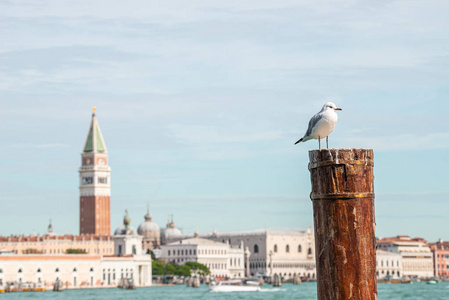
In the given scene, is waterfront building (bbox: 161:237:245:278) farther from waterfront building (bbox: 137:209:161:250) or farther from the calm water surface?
the calm water surface

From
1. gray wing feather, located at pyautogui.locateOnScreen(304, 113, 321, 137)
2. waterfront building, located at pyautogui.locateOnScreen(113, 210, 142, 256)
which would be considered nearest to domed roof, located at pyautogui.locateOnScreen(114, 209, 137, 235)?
waterfront building, located at pyautogui.locateOnScreen(113, 210, 142, 256)

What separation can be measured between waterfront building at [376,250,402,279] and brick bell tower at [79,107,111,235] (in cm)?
3458

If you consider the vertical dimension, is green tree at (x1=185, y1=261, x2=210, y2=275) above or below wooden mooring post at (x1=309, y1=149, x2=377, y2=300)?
above

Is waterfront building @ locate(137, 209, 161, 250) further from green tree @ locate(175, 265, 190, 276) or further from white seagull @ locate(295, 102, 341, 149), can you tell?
white seagull @ locate(295, 102, 341, 149)

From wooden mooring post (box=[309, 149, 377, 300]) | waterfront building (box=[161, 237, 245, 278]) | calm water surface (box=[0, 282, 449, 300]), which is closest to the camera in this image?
wooden mooring post (box=[309, 149, 377, 300])

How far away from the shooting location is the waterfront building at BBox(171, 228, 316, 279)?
12000 cm

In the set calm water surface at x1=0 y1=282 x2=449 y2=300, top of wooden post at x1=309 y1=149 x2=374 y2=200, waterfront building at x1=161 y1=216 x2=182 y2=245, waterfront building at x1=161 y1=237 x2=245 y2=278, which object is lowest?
calm water surface at x1=0 y1=282 x2=449 y2=300

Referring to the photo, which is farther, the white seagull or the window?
the window

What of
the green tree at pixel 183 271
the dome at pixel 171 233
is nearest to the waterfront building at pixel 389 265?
the dome at pixel 171 233

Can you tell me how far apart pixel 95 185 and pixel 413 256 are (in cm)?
4400

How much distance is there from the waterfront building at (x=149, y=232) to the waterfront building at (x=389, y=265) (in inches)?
1146

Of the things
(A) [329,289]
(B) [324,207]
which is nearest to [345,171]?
(B) [324,207]

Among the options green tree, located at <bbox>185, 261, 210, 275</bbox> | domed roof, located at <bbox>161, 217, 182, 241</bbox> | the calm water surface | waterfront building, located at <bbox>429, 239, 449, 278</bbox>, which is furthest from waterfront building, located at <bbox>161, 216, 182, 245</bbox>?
the calm water surface

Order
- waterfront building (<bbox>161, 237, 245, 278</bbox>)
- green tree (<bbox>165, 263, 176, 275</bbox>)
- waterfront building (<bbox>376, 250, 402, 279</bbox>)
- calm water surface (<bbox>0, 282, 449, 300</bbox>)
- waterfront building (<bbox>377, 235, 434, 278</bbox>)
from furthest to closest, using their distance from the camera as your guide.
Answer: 1. waterfront building (<bbox>377, 235, 434, 278</bbox>)
2. waterfront building (<bbox>376, 250, 402, 279</bbox>)
3. waterfront building (<bbox>161, 237, 245, 278</bbox>)
4. green tree (<bbox>165, 263, 176, 275</bbox>)
5. calm water surface (<bbox>0, 282, 449, 300</bbox>)
